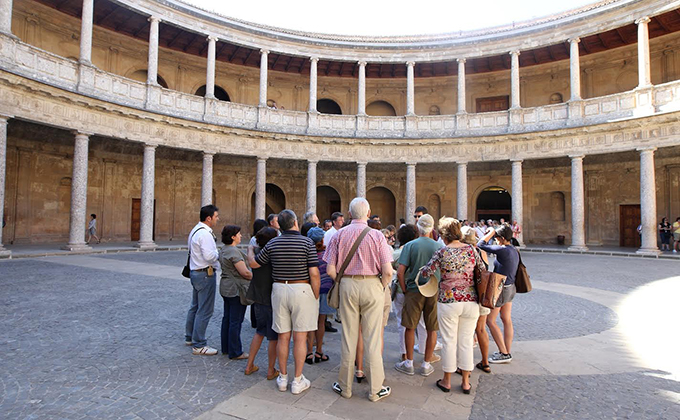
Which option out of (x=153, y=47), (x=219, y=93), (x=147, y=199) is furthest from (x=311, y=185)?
(x=153, y=47)

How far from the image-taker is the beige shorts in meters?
3.65

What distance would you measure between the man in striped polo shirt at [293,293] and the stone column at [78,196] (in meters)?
14.3

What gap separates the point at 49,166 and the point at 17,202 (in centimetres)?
207

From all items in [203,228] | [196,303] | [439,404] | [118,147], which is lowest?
[439,404]

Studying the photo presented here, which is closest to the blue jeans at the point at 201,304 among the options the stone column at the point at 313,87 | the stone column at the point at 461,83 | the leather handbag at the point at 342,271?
the leather handbag at the point at 342,271

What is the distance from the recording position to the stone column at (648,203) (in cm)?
1592

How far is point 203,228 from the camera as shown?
4.69 m

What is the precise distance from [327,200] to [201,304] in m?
20.8

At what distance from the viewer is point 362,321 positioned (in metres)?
3.66

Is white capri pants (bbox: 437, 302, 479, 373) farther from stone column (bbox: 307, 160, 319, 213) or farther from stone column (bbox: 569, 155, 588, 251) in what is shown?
stone column (bbox: 569, 155, 588, 251)

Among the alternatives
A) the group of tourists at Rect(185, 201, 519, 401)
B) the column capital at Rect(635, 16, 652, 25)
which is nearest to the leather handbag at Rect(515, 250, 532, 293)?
the group of tourists at Rect(185, 201, 519, 401)

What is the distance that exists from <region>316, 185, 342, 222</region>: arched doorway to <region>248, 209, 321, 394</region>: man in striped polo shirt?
21348 millimetres

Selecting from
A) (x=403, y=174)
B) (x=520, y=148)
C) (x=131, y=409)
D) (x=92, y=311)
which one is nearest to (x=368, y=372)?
(x=131, y=409)

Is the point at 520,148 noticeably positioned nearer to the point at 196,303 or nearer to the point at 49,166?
the point at 196,303
